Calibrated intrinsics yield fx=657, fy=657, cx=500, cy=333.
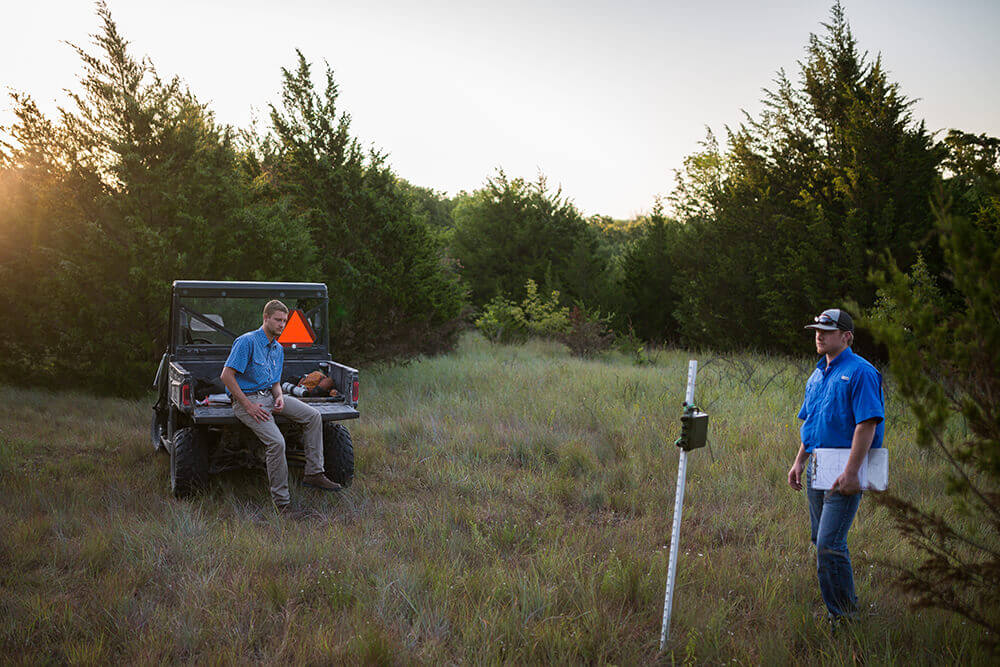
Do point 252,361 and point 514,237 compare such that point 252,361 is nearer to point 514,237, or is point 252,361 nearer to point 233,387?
point 233,387

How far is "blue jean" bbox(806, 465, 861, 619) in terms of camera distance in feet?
11.9

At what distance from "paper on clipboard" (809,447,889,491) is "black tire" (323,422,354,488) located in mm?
4291

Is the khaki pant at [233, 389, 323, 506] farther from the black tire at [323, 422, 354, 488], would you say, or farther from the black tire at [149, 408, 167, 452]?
the black tire at [149, 408, 167, 452]

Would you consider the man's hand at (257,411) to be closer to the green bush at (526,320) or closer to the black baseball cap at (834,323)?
the black baseball cap at (834,323)

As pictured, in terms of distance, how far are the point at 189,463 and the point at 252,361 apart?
1117 mm

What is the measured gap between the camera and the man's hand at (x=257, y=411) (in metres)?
5.71

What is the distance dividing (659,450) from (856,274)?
323 inches

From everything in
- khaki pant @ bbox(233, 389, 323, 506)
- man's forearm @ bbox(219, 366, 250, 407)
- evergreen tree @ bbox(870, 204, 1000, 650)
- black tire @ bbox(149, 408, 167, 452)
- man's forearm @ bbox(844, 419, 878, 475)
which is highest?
evergreen tree @ bbox(870, 204, 1000, 650)

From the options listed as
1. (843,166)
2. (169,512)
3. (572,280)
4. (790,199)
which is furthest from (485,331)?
(169,512)

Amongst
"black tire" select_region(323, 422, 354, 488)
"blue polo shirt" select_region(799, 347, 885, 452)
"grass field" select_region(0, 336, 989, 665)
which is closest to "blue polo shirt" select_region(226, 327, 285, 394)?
"black tire" select_region(323, 422, 354, 488)

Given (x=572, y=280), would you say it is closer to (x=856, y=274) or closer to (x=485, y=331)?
(x=485, y=331)

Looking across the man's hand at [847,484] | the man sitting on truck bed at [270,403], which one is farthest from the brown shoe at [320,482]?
the man's hand at [847,484]

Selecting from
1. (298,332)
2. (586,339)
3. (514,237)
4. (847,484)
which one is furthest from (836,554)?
(514,237)

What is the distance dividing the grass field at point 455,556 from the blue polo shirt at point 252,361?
3.68 feet
